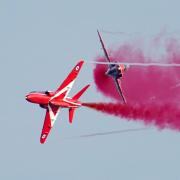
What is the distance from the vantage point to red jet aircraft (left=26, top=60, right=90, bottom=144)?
62625 millimetres

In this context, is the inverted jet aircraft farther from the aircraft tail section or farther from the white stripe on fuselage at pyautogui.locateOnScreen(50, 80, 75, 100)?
the aircraft tail section

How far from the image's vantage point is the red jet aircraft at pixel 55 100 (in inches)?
2466

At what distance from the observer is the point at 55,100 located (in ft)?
207

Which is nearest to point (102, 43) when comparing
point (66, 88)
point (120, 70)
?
point (120, 70)

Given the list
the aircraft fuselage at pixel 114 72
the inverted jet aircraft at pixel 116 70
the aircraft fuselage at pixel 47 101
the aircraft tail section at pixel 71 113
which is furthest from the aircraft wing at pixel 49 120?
the aircraft fuselage at pixel 114 72

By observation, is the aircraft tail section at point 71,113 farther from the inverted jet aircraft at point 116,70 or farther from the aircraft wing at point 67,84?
the inverted jet aircraft at point 116,70

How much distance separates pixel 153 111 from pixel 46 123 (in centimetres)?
867

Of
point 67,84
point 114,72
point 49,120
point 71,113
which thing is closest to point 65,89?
point 67,84

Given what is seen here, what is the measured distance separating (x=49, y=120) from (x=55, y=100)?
106 inches

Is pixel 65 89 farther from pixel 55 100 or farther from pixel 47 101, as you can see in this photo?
pixel 47 101

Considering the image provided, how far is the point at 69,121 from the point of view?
62.4 meters

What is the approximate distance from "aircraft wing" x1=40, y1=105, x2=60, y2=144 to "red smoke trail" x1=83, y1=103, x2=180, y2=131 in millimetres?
2468

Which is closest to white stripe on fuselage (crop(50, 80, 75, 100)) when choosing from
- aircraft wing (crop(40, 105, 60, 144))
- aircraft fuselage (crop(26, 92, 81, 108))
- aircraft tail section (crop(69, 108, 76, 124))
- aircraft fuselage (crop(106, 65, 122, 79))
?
aircraft fuselage (crop(26, 92, 81, 108))

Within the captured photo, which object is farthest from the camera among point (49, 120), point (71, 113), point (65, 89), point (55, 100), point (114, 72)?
point (114, 72)
